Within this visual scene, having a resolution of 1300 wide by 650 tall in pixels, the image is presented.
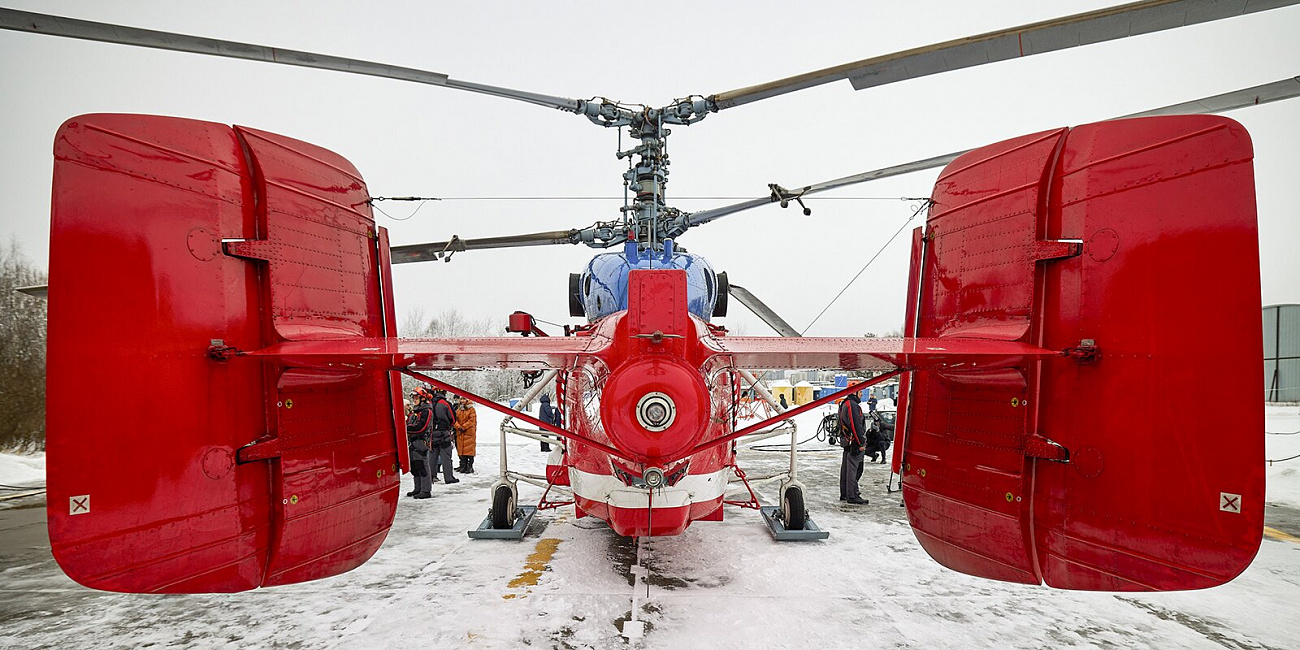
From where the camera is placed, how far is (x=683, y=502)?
4734mm

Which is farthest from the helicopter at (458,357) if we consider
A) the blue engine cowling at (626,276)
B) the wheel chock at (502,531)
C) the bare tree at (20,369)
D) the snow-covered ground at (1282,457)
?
the bare tree at (20,369)

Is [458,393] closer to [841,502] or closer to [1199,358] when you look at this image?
[1199,358]

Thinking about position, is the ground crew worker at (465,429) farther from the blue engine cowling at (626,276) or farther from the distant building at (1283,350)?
the distant building at (1283,350)

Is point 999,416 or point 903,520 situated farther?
point 903,520

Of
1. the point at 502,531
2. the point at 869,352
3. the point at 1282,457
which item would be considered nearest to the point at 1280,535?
the point at 1282,457

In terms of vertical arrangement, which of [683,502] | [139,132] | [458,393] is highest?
[139,132]

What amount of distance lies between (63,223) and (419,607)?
12.2 feet

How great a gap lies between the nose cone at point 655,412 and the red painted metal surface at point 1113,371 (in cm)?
191

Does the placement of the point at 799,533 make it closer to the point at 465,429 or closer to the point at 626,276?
the point at 626,276

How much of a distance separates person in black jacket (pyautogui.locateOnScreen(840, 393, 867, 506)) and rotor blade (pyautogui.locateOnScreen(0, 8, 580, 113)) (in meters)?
6.95

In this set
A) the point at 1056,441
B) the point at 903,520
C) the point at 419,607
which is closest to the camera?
the point at 1056,441

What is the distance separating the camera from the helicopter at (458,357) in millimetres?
2604

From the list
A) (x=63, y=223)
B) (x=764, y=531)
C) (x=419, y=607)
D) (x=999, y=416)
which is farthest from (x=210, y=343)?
(x=764, y=531)

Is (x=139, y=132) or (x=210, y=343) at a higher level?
(x=139, y=132)
